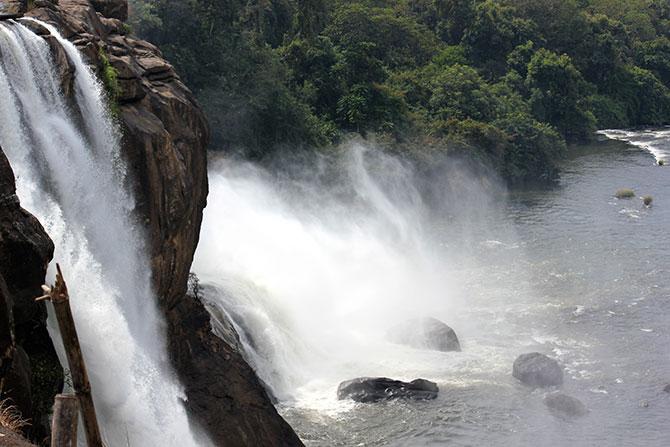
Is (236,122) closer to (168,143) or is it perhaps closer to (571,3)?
(168,143)

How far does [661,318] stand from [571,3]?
169 feet

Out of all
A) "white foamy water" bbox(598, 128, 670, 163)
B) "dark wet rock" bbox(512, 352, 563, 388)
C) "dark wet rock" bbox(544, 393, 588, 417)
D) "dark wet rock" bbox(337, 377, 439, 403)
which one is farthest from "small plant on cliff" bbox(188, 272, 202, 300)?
"white foamy water" bbox(598, 128, 670, 163)

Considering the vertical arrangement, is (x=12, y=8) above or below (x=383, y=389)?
above

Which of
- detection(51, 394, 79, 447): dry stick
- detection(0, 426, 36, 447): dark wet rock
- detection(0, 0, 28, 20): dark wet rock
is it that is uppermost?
detection(0, 0, 28, 20): dark wet rock

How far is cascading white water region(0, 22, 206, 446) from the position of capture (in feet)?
51.4

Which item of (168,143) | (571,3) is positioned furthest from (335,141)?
(571,3)

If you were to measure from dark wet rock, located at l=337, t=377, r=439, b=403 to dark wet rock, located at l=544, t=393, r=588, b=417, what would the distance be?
2.90 metres

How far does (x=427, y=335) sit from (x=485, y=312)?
14.3 ft

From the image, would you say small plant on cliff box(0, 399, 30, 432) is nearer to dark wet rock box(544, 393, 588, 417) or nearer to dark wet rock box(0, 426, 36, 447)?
dark wet rock box(0, 426, 36, 447)

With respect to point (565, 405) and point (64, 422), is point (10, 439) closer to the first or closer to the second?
point (64, 422)

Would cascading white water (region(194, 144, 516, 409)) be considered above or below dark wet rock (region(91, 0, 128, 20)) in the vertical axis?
below

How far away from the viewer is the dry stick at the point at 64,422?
940 centimetres

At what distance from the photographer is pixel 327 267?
34.6 meters

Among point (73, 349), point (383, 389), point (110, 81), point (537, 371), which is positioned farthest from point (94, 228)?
point (537, 371)
